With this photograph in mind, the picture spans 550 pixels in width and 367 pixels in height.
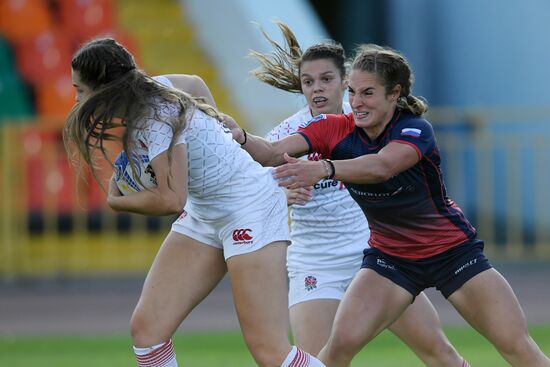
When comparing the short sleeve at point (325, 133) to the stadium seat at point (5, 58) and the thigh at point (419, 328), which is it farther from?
the stadium seat at point (5, 58)

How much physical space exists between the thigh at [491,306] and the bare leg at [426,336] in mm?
517

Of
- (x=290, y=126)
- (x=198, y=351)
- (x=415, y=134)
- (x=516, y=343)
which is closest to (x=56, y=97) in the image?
(x=198, y=351)

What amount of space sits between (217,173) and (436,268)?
1320 millimetres

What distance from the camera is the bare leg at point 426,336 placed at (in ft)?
22.9

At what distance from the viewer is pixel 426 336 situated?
6.99 m

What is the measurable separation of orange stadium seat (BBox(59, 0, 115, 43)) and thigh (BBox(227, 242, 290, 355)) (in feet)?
39.8

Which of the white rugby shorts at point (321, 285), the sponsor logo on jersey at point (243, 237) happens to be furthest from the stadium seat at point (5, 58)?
the sponsor logo on jersey at point (243, 237)

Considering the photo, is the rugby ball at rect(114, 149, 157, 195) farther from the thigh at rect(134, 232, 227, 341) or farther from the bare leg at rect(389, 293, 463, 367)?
the bare leg at rect(389, 293, 463, 367)

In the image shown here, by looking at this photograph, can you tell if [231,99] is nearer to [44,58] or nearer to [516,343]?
[44,58]

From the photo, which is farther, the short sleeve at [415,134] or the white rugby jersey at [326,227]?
the white rugby jersey at [326,227]

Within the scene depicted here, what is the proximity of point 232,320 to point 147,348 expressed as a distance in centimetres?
665

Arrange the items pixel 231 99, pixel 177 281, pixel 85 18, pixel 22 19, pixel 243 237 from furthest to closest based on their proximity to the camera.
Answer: pixel 85 18 < pixel 22 19 < pixel 231 99 < pixel 177 281 < pixel 243 237

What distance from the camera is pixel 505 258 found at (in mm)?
15375

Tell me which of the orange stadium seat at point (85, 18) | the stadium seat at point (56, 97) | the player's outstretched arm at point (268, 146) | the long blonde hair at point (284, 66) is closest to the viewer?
the player's outstretched arm at point (268, 146)
